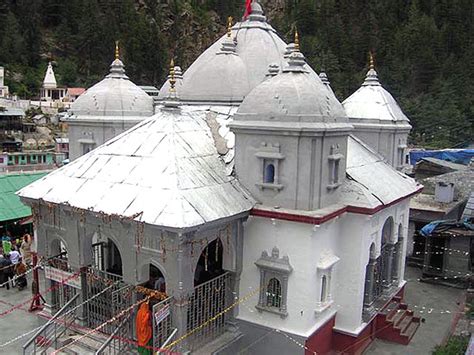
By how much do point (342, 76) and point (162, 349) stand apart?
5426 centimetres

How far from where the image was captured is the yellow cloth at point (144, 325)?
37.3 feet

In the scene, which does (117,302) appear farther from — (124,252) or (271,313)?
(271,313)

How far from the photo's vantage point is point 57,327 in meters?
13.0

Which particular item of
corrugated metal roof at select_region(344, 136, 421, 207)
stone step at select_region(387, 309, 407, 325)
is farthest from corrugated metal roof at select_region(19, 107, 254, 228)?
stone step at select_region(387, 309, 407, 325)

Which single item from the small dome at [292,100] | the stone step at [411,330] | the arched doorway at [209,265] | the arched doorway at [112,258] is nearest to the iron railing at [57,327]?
→ the arched doorway at [112,258]

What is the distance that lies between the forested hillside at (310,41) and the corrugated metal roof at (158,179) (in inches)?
1672

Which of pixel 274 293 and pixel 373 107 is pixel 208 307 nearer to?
pixel 274 293

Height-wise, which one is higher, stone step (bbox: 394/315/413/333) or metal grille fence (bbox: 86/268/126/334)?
metal grille fence (bbox: 86/268/126/334)

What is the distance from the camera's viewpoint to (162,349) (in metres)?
10.9

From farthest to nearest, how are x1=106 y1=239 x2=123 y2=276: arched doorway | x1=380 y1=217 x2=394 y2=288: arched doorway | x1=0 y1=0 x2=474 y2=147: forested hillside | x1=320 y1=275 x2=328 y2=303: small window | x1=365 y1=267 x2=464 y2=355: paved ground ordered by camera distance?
x1=0 y1=0 x2=474 y2=147: forested hillside < x1=380 y1=217 x2=394 y2=288: arched doorway < x1=365 y1=267 x2=464 y2=355: paved ground < x1=106 y1=239 x2=123 y2=276: arched doorway < x1=320 y1=275 x2=328 y2=303: small window

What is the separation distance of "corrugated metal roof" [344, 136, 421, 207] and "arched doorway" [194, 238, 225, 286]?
13.3ft

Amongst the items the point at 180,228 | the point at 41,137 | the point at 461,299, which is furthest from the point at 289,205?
the point at 41,137

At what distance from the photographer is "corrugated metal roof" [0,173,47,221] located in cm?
2225

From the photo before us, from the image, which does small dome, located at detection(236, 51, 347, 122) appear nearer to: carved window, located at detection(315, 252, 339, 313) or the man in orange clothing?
carved window, located at detection(315, 252, 339, 313)
